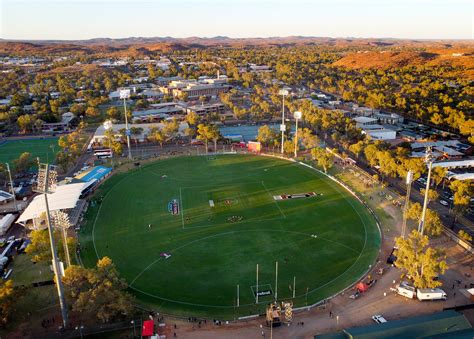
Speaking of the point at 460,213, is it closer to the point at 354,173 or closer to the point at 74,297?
the point at 354,173

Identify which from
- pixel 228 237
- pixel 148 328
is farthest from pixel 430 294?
Answer: pixel 148 328

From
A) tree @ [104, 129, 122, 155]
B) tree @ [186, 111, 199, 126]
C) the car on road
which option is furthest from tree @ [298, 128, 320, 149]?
the car on road

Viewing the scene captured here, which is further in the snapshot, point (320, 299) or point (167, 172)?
point (167, 172)

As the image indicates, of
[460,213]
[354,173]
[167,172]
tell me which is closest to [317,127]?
[354,173]

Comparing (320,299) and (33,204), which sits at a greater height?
(33,204)

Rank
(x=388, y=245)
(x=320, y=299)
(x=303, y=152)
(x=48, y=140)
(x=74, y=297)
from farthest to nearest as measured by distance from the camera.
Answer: (x=48, y=140), (x=303, y=152), (x=388, y=245), (x=320, y=299), (x=74, y=297)

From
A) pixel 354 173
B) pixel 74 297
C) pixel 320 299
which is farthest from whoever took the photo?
pixel 354 173
